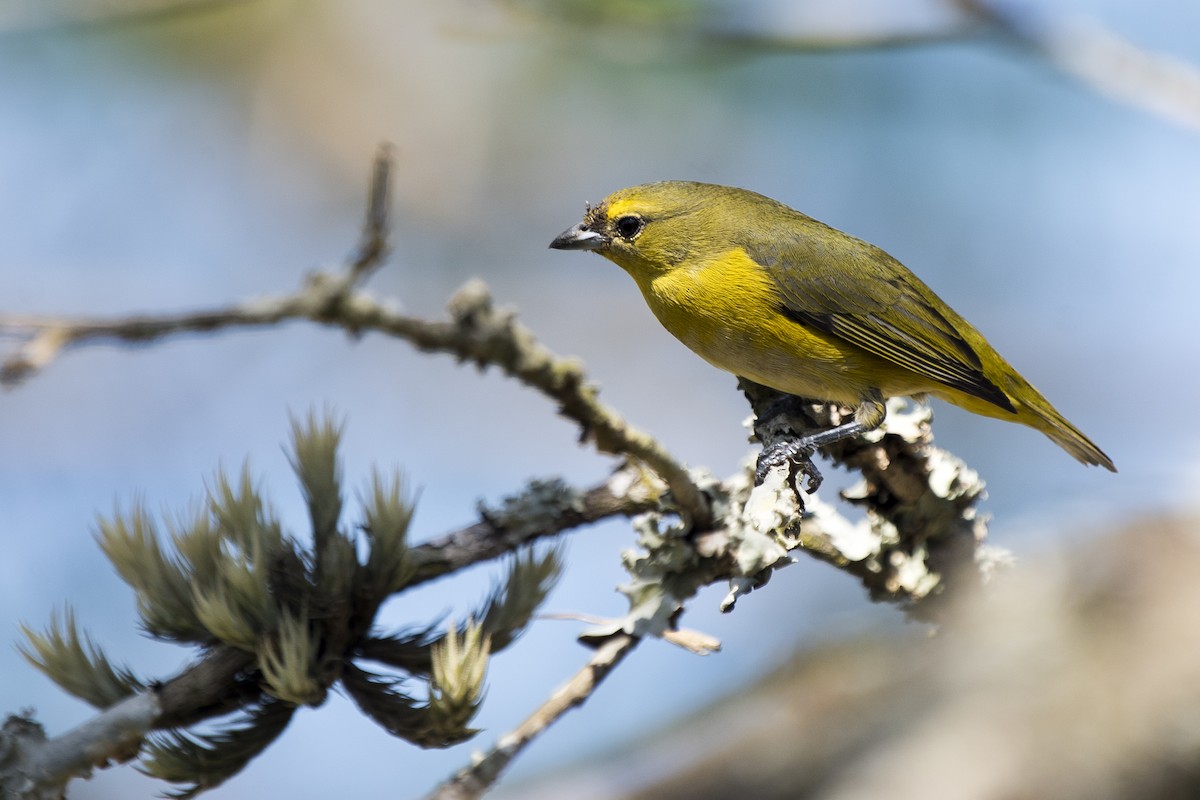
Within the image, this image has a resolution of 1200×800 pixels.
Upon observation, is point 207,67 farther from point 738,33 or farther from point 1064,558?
point 1064,558

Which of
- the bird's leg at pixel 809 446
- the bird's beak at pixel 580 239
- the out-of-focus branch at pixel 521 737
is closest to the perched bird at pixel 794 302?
the bird's beak at pixel 580 239

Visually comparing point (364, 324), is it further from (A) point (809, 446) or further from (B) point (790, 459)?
(A) point (809, 446)

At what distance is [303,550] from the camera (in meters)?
2.31

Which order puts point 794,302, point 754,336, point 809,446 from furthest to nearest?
1. point 794,302
2. point 754,336
3. point 809,446

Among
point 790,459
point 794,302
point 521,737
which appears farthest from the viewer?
point 794,302

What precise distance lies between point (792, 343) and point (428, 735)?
1.88 m

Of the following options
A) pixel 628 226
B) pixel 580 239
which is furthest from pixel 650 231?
pixel 580 239

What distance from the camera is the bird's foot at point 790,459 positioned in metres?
2.65

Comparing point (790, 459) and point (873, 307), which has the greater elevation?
point (873, 307)

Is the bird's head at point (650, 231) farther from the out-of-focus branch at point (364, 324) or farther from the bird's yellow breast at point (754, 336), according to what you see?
the out-of-focus branch at point (364, 324)

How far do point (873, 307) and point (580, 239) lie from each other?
104 centimetres

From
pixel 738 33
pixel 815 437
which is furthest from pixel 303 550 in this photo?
pixel 738 33

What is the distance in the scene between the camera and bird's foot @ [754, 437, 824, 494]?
2652 millimetres

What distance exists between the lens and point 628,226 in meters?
3.99
